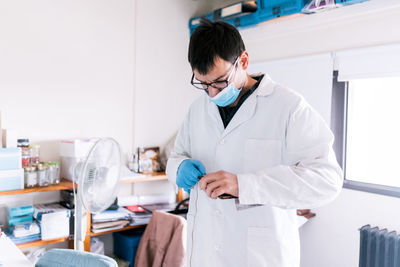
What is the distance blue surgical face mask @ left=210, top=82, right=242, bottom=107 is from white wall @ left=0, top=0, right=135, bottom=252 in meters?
1.53

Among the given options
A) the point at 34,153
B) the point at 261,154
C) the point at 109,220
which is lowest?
the point at 109,220

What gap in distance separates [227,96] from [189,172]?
0.31m

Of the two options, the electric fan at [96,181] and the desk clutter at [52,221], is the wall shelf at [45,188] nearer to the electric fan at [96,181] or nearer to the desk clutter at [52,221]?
the desk clutter at [52,221]

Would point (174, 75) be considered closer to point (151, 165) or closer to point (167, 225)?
point (151, 165)

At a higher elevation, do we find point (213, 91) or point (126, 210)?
point (213, 91)

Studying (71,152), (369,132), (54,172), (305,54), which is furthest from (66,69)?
(369,132)

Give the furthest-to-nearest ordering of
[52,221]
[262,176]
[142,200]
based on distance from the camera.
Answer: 1. [142,200]
2. [52,221]
3. [262,176]

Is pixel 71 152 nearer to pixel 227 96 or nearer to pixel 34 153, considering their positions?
pixel 34 153

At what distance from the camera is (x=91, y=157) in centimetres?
173

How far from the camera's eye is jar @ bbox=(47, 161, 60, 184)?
7.38 feet

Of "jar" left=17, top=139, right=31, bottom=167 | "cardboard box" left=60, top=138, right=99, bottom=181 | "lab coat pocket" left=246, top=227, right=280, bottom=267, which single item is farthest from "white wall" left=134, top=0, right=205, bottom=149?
"lab coat pocket" left=246, top=227, right=280, bottom=267

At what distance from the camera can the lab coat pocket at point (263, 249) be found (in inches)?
47.8

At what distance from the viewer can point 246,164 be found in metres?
1.25

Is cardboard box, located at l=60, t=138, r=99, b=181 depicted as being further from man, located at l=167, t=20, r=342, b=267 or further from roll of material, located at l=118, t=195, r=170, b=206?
man, located at l=167, t=20, r=342, b=267
